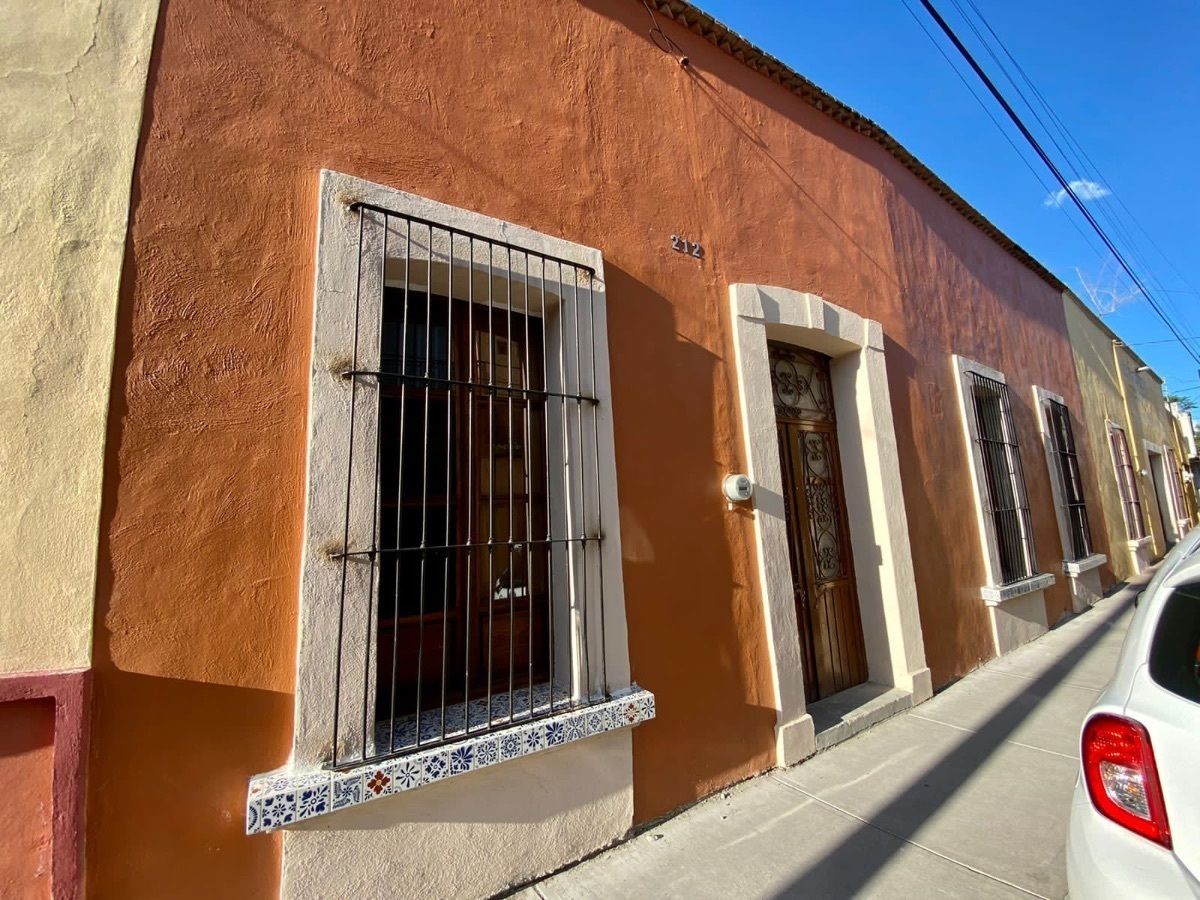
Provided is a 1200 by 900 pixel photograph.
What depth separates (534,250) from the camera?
271 cm

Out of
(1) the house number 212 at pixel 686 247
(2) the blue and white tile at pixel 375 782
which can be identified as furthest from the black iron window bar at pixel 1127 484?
(2) the blue and white tile at pixel 375 782

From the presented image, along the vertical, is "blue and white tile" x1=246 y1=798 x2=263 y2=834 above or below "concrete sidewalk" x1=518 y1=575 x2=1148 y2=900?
above

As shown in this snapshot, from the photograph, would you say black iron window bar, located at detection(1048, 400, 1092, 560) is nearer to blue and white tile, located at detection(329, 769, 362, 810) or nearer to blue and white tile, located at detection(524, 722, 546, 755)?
blue and white tile, located at detection(524, 722, 546, 755)

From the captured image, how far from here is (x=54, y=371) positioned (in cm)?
175

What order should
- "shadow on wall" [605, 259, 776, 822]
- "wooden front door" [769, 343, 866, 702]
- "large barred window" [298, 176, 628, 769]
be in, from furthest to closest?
1. "wooden front door" [769, 343, 866, 702]
2. "shadow on wall" [605, 259, 776, 822]
3. "large barred window" [298, 176, 628, 769]

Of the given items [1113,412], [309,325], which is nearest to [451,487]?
[309,325]

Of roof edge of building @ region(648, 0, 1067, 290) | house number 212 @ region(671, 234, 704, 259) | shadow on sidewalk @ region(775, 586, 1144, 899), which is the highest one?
roof edge of building @ region(648, 0, 1067, 290)

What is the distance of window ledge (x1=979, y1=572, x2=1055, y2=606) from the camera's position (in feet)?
16.8

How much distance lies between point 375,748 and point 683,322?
261cm

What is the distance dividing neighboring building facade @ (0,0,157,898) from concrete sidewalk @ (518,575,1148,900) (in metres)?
1.70

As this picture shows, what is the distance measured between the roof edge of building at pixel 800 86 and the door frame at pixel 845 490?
1826 mm

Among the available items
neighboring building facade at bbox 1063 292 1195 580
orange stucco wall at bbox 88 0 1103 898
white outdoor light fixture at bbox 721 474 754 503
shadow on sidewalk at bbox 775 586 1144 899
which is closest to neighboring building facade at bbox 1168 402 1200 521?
neighboring building facade at bbox 1063 292 1195 580

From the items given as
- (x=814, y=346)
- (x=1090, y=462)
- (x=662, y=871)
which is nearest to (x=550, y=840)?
(x=662, y=871)

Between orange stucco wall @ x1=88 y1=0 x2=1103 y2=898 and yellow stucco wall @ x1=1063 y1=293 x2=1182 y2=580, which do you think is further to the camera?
yellow stucco wall @ x1=1063 y1=293 x2=1182 y2=580
